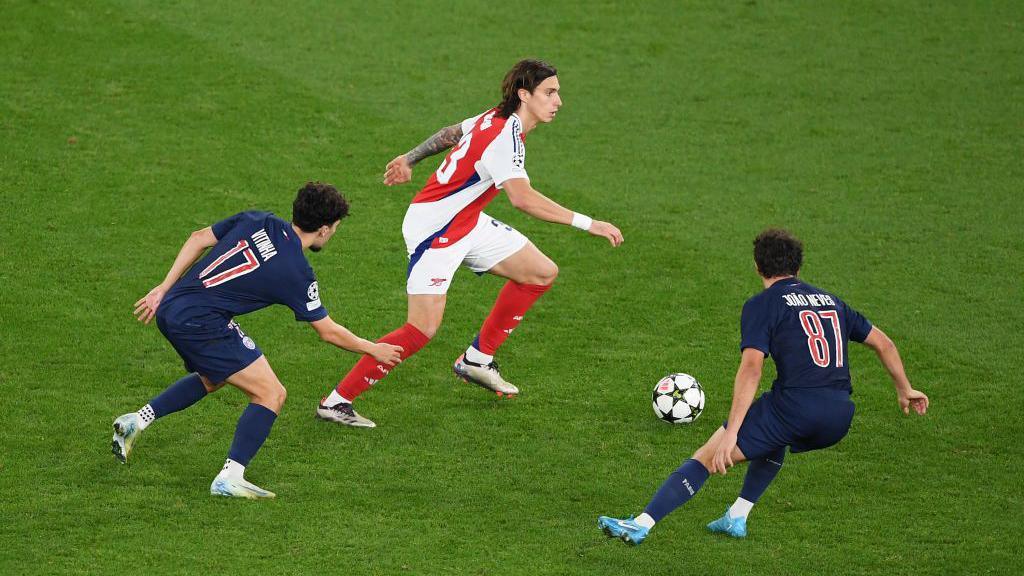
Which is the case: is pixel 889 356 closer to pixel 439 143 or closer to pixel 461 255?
pixel 461 255

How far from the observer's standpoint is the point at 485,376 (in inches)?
309

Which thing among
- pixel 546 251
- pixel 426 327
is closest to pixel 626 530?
pixel 426 327

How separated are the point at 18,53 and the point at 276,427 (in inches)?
286

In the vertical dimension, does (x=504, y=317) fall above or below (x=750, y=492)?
above

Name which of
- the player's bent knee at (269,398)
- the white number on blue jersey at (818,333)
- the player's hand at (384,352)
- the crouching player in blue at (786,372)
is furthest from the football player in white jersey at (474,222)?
the white number on blue jersey at (818,333)

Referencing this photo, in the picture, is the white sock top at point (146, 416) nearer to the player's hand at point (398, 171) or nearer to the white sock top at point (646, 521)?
the player's hand at point (398, 171)

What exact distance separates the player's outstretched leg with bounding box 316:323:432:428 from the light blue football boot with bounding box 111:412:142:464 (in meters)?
1.20

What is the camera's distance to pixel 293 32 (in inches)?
537

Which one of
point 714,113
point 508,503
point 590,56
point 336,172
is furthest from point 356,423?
point 590,56

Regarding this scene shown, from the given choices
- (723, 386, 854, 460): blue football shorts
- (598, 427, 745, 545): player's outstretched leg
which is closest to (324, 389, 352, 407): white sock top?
(598, 427, 745, 545): player's outstretched leg

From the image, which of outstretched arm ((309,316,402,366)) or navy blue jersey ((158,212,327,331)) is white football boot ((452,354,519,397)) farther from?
navy blue jersey ((158,212,327,331))

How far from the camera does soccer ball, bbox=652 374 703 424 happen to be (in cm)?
748

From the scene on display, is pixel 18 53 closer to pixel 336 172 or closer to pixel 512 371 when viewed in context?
pixel 336 172

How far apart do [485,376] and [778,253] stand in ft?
8.34
